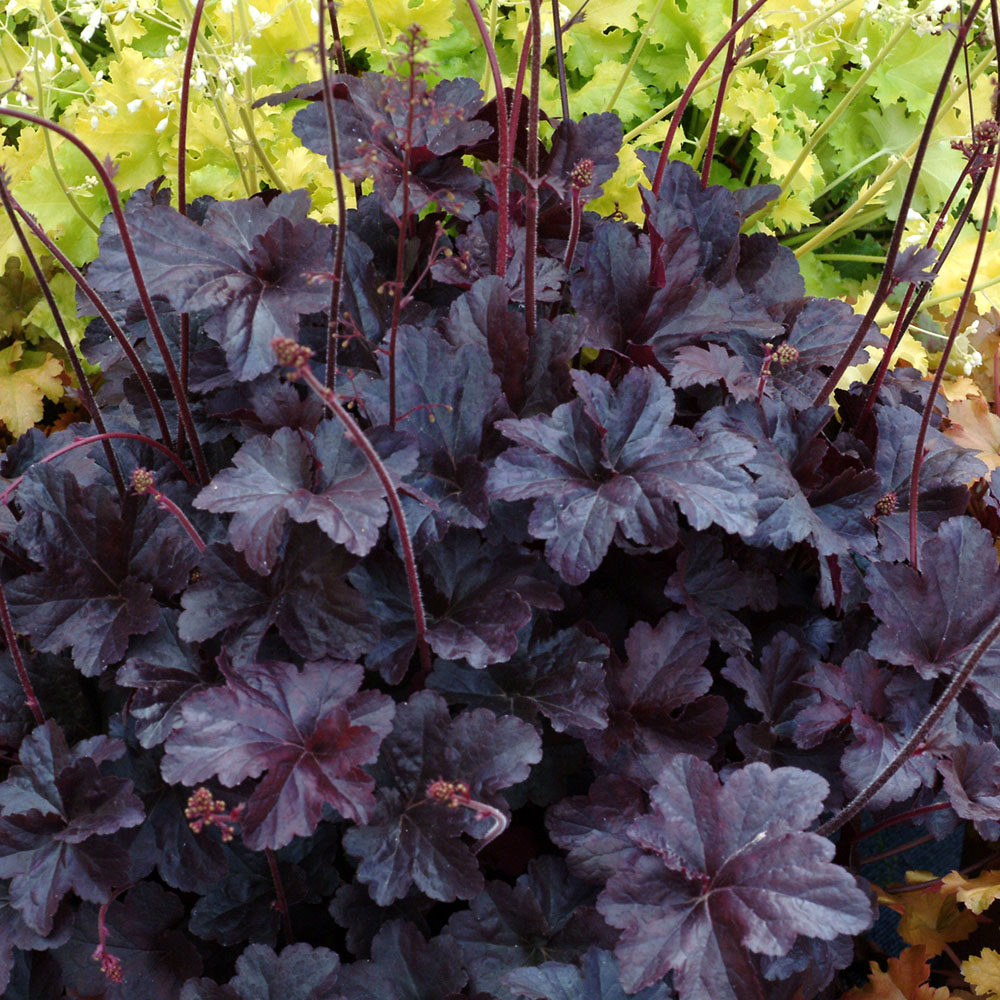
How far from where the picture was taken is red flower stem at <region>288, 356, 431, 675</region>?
2.70ft

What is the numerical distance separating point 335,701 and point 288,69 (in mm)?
1738

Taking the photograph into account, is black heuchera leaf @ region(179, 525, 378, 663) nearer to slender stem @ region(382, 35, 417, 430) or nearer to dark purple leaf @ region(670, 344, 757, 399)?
→ slender stem @ region(382, 35, 417, 430)

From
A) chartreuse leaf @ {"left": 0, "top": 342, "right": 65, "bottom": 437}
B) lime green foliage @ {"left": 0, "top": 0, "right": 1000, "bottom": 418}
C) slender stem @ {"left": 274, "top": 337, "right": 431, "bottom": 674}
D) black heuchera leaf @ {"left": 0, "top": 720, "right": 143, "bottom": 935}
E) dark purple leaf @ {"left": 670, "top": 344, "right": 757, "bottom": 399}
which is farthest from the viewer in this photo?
chartreuse leaf @ {"left": 0, "top": 342, "right": 65, "bottom": 437}

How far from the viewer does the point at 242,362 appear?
1139 millimetres

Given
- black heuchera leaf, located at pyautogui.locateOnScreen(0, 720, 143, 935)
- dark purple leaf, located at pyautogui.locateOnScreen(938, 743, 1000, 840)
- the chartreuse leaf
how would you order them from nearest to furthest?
black heuchera leaf, located at pyautogui.locateOnScreen(0, 720, 143, 935) < dark purple leaf, located at pyautogui.locateOnScreen(938, 743, 1000, 840) < the chartreuse leaf

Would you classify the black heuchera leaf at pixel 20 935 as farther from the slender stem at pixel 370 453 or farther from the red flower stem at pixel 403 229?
the red flower stem at pixel 403 229

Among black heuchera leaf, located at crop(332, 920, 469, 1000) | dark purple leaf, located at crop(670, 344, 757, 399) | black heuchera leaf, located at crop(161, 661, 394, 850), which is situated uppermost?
dark purple leaf, located at crop(670, 344, 757, 399)

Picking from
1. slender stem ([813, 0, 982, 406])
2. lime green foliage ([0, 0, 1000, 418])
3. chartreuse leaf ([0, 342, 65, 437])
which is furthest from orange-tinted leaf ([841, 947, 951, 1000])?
chartreuse leaf ([0, 342, 65, 437])

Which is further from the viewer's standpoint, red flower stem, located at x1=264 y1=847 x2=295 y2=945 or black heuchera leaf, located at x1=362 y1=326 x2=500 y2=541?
black heuchera leaf, located at x1=362 y1=326 x2=500 y2=541

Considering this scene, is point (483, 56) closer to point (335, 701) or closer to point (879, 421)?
point (879, 421)

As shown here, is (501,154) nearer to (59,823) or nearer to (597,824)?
(597,824)

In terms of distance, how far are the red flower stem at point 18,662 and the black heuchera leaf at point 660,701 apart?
2.31ft

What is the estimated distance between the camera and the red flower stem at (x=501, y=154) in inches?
44.8

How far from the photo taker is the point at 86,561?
1.18 metres
